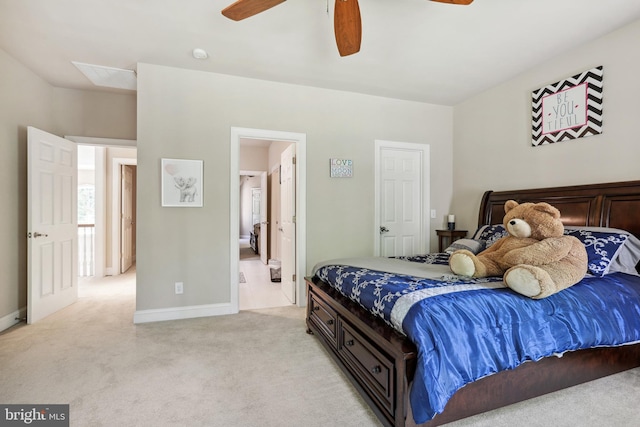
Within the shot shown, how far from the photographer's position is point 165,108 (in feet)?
10.5

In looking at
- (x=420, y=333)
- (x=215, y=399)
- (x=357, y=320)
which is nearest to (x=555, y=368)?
(x=420, y=333)

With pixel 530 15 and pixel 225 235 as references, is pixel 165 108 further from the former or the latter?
pixel 530 15

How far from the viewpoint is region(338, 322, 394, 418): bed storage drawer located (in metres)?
1.59

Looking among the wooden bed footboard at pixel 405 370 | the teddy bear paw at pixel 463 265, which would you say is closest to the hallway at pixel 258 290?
the wooden bed footboard at pixel 405 370

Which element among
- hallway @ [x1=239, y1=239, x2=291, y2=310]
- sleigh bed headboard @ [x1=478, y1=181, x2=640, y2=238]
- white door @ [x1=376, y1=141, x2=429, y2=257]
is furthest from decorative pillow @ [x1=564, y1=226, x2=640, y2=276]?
hallway @ [x1=239, y1=239, x2=291, y2=310]

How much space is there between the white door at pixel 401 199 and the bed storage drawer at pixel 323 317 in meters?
1.59

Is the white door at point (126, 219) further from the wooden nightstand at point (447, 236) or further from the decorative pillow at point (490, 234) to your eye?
the decorative pillow at point (490, 234)

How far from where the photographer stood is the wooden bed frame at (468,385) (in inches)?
61.0

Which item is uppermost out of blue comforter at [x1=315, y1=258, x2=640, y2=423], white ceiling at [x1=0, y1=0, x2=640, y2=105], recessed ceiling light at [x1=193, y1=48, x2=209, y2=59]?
white ceiling at [x1=0, y1=0, x2=640, y2=105]

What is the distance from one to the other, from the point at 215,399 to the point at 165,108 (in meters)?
2.79

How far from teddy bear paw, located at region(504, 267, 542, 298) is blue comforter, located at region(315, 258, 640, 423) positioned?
0.05 metres

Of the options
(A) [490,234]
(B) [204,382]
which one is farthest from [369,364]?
(A) [490,234]

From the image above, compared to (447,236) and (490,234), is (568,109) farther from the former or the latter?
(447,236)

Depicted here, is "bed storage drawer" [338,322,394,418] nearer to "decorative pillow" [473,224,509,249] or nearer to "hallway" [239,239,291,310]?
"decorative pillow" [473,224,509,249]
